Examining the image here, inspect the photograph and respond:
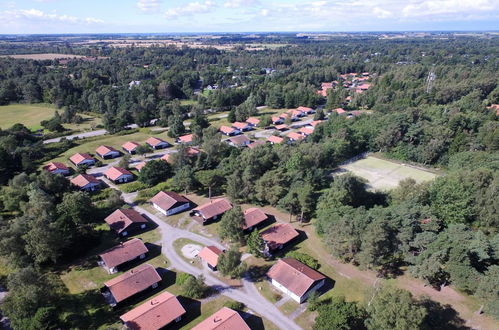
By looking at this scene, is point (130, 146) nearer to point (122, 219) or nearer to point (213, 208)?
point (122, 219)

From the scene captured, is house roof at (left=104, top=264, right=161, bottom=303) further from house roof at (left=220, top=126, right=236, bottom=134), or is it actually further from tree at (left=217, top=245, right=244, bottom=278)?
house roof at (left=220, top=126, right=236, bottom=134)

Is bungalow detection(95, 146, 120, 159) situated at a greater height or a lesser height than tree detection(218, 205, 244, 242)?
lesser

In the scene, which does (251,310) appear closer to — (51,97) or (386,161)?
(386,161)

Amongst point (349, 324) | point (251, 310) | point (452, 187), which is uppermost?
point (452, 187)

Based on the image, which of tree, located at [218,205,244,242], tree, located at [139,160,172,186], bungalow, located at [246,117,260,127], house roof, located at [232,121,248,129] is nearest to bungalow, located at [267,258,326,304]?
tree, located at [218,205,244,242]

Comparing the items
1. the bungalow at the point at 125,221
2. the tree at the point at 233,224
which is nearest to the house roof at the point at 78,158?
the bungalow at the point at 125,221

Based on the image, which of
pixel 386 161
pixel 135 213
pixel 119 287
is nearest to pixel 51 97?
pixel 135 213
